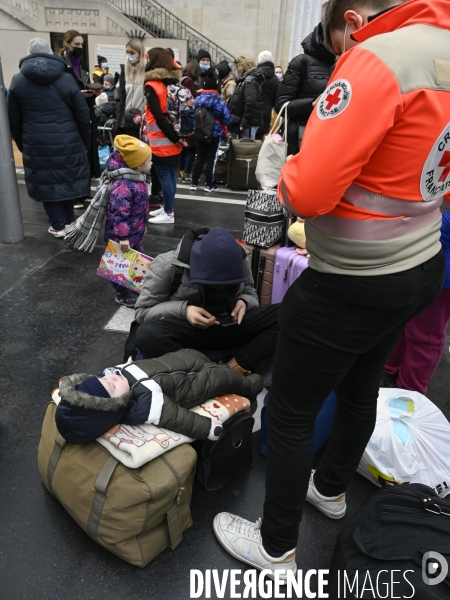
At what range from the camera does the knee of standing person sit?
2.51m

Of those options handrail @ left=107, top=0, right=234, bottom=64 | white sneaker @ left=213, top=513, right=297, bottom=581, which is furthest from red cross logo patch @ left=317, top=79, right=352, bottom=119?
handrail @ left=107, top=0, right=234, bottom=64

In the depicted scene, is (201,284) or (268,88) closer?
(201,284)

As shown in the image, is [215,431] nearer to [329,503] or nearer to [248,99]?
[329,503]

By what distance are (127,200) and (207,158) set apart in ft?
13.5

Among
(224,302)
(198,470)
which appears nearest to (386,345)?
(198,470)

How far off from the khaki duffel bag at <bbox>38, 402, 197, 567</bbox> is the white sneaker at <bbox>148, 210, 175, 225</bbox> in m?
4.21

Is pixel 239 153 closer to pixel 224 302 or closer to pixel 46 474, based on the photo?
pixel 224 302

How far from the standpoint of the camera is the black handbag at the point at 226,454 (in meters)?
2.08

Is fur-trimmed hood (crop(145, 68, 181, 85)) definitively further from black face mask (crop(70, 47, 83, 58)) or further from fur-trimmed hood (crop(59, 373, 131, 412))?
fur-trimmed hood (crop(59, 373, 131, 412))

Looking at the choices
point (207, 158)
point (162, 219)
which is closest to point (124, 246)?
point (162, 219)

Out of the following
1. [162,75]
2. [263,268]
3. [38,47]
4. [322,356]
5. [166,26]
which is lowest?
[263,268]

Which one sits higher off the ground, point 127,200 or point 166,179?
point 127,200

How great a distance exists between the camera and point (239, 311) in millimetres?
2736

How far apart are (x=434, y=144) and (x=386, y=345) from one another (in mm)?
632
